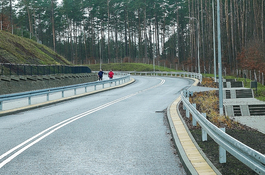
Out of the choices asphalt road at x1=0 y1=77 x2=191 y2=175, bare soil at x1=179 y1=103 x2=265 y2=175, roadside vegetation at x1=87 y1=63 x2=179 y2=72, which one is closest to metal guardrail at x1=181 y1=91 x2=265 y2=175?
bare soil at x1=179 y1=103 x2=265 y2=175

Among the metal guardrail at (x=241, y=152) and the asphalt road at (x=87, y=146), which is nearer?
the metal guardrail at (x=241, y=152)

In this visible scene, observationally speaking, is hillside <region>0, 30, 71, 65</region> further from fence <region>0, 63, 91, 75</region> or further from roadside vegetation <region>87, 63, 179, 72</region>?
roadside vegetation <region>87, 63, 179, 72</region>

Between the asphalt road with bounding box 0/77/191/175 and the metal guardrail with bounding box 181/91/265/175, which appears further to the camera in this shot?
the asphalt road with bounding box 0/77/191/175

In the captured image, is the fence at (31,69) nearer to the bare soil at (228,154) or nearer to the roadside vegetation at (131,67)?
the bare soil at (228,154)

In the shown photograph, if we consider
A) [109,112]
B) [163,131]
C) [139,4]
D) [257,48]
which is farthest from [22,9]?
[163,131]

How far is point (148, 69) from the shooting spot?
241ft

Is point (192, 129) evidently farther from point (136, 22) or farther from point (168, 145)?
point (136, 22)

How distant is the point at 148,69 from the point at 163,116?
5939 centimetres

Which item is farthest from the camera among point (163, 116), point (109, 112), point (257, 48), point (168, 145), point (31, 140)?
point (257, 48)

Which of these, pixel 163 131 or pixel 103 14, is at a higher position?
pixel 103 14

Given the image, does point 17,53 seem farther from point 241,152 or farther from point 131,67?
point 131,67

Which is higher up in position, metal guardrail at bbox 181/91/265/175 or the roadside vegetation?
the roadside vegetation

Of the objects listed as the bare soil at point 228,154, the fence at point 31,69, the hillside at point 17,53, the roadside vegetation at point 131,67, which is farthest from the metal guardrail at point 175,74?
the bare soil at point 228,154

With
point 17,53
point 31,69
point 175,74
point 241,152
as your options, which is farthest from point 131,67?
point 241,152
